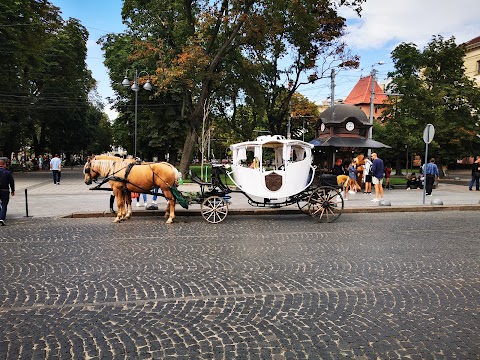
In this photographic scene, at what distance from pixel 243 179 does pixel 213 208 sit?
1.22m

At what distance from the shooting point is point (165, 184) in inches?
451

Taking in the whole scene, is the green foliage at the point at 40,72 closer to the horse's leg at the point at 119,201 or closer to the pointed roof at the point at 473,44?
the horse's leg at the point at 119,201

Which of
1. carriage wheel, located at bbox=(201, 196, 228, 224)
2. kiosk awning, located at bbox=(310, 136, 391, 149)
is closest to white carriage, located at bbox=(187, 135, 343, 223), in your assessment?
carriage wheel, located at bbox=(201, 196, 228, 224)

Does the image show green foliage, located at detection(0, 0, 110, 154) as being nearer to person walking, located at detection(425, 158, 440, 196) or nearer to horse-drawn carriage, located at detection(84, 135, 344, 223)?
horse-drawn carriage, located at detection(84, 135, 344, 223)

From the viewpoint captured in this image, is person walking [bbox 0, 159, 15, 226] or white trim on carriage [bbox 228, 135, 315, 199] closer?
person walking [bbox 0, 159, 15, 226]

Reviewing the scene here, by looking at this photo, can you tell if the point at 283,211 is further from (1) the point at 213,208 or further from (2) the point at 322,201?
(1) the point at 213,208

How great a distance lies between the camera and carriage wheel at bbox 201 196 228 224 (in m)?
11.5

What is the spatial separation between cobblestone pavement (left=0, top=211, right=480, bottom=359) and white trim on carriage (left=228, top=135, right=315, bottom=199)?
2.06m

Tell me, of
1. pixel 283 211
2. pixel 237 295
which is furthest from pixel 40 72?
pixel 237 295

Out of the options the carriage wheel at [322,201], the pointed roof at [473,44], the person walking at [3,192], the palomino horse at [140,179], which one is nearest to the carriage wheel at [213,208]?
the palomino horse at [140,179]

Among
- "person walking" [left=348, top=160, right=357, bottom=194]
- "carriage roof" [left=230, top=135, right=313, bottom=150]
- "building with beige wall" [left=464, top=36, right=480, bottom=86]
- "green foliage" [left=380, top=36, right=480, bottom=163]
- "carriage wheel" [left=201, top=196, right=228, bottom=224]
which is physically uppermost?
"building with beige wall" [left=464, top=36, right=480, bottom=86]

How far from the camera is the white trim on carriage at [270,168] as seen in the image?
1145 cm

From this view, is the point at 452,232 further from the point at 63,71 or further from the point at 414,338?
the point at 63,71

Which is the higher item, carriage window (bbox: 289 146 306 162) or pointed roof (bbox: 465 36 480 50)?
pointed roof (bbox: 465 36 480 50)
